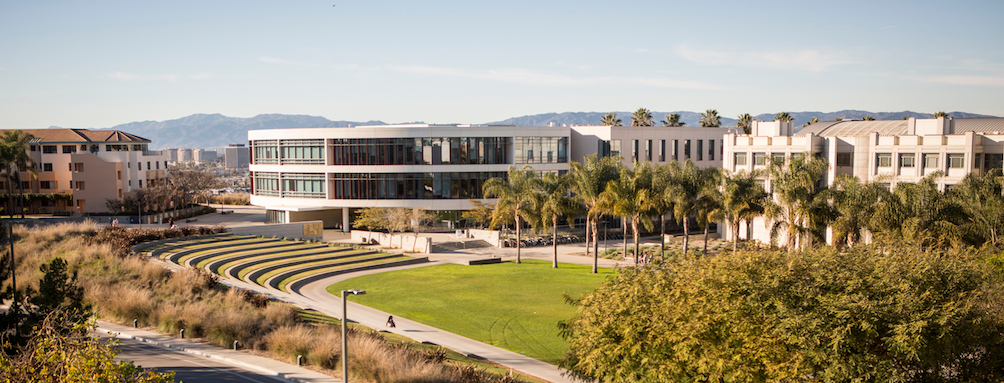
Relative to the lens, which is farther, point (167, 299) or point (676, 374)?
point (167, 299)

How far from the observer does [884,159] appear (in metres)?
51.5

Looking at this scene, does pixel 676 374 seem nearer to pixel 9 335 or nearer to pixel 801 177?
pixel 9 335

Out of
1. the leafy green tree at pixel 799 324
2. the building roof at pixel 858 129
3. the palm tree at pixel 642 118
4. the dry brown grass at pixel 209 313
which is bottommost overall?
the dry brown grass at pixel 209 313

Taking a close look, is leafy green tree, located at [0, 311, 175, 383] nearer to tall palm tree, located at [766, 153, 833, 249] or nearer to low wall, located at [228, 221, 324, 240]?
tall palm tree, located at [766, 153, 833, 249]

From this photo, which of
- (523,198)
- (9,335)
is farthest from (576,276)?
(9,335)

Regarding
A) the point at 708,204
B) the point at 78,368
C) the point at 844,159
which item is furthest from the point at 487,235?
the point at 78,368

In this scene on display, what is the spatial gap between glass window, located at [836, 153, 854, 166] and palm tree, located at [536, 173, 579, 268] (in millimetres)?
23124

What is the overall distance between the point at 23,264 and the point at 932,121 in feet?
209

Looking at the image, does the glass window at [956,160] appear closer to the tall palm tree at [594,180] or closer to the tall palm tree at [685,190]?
the tall palm tree at [685,190]

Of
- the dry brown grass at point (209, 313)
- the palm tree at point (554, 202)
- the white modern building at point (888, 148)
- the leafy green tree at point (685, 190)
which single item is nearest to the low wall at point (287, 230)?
the dry brown grass at point (209, 313)

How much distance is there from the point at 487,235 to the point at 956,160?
36845 millimetres

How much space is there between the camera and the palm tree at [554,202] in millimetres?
46656

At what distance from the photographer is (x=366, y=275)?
144ft

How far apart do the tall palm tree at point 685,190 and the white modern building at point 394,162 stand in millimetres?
22374
